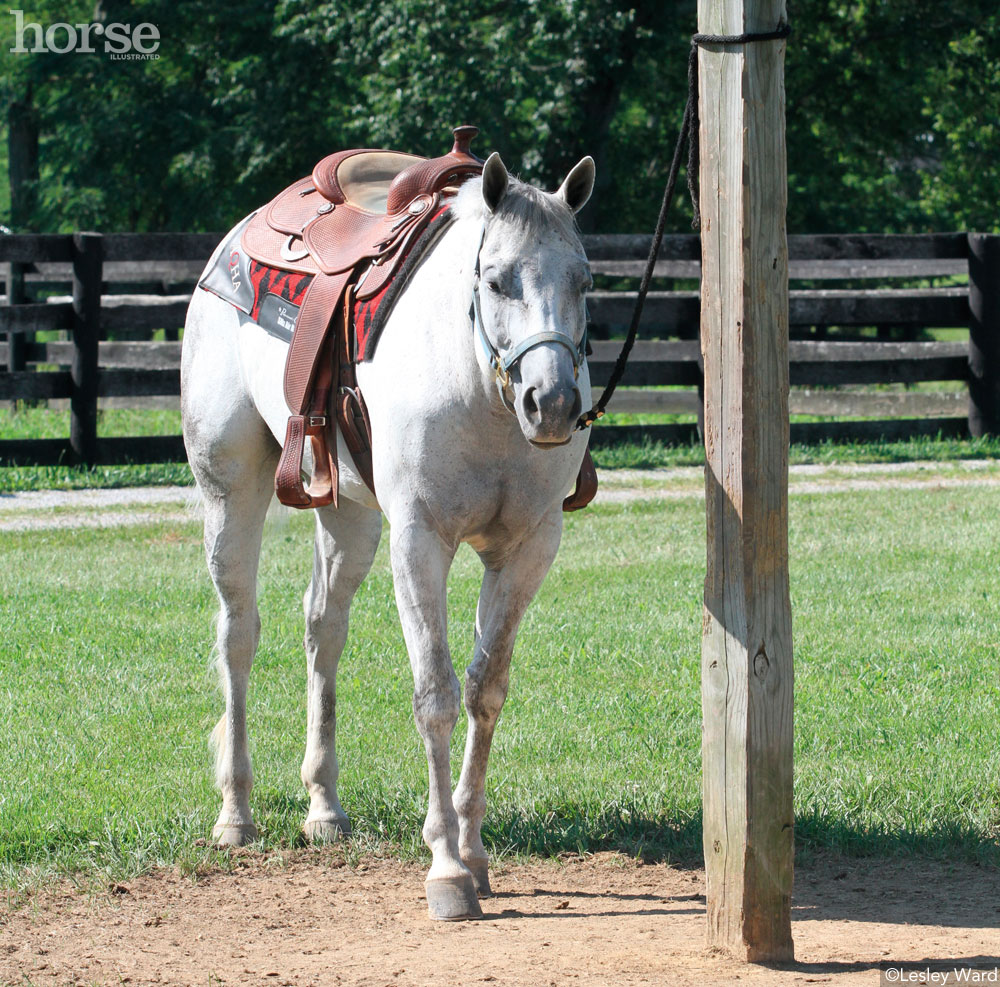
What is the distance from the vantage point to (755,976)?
3607mm

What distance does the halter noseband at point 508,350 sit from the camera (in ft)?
11.8

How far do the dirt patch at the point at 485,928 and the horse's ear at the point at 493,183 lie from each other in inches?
83.7

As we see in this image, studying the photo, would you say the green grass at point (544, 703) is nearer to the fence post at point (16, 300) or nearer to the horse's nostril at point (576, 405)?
the horse's nostril at point (576, 405)

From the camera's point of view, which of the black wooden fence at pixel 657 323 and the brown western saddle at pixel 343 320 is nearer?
the brown western saddle at pixel 343 320

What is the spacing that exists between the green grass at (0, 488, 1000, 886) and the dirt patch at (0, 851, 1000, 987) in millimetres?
190

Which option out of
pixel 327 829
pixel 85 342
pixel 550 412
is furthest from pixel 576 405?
pixel 85 342

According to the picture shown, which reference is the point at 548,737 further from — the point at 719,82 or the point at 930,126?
the point at 930,126

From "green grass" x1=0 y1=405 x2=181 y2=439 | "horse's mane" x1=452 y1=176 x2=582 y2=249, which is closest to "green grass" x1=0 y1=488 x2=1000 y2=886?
"horse's mane" x1=452 y1=176 x2=582 y2=249

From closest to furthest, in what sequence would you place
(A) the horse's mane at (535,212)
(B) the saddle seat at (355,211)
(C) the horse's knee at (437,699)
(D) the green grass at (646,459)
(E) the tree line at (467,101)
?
1. (A) the horse's mane at (535,212)
2. (C) the horse's knee at (437,699)
3. (B) the saddle seat at (355,211)
4. (D) the green grass at (646,459)
5. (E) the tree line at (467,101)

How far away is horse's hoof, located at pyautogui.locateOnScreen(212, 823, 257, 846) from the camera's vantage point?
4887mm

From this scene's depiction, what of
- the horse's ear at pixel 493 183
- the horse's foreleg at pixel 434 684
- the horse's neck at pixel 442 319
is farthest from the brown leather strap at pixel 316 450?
the horse's ear at pixel 493 183

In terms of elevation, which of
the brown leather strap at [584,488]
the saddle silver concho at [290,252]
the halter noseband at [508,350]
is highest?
the saddle silver concho at [290,252]

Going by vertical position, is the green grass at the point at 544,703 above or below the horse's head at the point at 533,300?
below

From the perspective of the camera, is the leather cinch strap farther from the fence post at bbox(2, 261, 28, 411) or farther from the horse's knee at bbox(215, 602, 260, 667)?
the fence post at bbox(2, 261, 28, 411)
